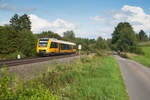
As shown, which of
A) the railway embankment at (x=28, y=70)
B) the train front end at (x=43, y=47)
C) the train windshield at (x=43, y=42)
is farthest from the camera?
the train windshield at (x=43, y=42)

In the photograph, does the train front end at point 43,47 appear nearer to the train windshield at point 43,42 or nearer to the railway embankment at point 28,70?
the train windshield at point 43,42

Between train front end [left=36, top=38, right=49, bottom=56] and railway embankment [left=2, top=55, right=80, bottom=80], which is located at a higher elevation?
train front end [left=36, top=38, right=49, bottom=56]

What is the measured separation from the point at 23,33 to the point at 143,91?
30.1m

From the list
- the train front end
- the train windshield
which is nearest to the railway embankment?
the train front end

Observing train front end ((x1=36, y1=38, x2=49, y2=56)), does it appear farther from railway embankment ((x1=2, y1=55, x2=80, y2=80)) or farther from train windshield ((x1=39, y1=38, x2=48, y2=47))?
railway embankment ((x1=2, y1=55, x2=80, y2=80))

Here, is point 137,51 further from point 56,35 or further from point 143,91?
point 143,91

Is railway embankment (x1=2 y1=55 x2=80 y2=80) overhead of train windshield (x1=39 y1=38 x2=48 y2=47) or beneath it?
beneath

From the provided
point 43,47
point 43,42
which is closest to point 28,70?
point 43,47

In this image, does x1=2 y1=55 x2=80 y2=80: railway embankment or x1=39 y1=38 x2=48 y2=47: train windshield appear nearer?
x1=2 y1=55 x2=80 y2=80: railway embankment

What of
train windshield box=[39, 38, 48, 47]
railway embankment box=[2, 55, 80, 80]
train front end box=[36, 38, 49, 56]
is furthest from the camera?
train windshield box=[39, 38, 48, 47]

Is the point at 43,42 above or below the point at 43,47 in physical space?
above

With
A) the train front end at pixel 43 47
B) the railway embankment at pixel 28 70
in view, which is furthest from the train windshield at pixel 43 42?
the railway embankment at pixel 28 70

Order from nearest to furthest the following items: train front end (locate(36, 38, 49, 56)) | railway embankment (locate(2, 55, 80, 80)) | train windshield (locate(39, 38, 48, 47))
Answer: railway embankment (locate(2, 55, 80, 80)) → train front end (locate(36, 38, 49, 56)) → train windshield (locate(39, 38, 48, 47))

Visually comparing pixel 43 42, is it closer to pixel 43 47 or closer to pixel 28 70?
pixel 43 47
